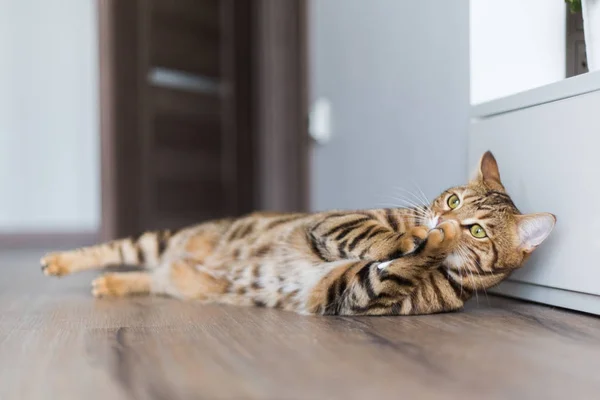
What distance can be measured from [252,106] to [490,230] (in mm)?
2931

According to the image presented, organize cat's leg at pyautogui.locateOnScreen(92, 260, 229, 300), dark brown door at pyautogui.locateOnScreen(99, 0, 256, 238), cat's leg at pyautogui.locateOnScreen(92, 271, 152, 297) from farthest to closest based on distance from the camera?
dark brown door at pyautogui.locateOnScreen(99, 0, 256, 238), cat's leg at pyautogui.locateOnScreen(92, 271, 152, 297), cat's leg at pyautogui.locateOnScreen(92, 260, 229, 300)

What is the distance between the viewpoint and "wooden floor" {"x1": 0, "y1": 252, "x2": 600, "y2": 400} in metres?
0.79

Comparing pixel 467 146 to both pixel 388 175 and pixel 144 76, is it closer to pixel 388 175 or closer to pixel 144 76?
pixel 388 175

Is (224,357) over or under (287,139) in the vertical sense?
under

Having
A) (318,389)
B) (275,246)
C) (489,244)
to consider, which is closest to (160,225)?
(275,246)

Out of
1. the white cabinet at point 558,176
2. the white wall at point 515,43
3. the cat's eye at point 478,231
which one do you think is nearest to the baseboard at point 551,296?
the white cabinet at point 558,176

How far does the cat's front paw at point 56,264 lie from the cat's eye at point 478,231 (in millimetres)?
1100

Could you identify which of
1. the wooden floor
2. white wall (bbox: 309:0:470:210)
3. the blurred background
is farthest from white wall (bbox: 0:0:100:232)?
the wooden floor

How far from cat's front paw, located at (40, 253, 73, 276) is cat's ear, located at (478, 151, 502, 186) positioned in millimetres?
1106

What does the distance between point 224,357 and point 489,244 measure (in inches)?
23.1

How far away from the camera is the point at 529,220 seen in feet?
4.25

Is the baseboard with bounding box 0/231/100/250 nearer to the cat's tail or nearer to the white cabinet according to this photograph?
the cat's tail

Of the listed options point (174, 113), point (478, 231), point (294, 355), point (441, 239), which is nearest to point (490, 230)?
point (478, 231)

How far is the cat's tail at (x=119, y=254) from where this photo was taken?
1.82 metres
